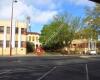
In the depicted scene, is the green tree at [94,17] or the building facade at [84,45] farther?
the building facade at [84,45]

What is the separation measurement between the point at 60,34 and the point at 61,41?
203cm

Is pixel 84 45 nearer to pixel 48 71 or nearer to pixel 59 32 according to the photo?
pixel 59 32

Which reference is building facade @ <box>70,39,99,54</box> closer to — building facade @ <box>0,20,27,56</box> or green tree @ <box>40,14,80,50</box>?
green tree @ <box>40,14,80,50</box>

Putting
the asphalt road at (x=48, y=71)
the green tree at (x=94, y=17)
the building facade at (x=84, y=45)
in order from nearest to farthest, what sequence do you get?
the asphalt road at (x=48, y=71) < the green tree at (x=94, y=17) < the building facade at (x=84, y=45)

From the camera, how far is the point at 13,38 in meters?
84.6

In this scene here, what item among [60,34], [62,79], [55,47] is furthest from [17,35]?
[62,79]

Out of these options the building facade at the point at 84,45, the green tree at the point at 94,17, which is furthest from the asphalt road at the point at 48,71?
the building facade at the point at 84,45

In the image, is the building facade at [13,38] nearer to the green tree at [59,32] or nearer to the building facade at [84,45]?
the green tree at [59,32]

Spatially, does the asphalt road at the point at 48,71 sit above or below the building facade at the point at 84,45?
below

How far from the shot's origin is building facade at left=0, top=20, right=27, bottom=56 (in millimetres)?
83688

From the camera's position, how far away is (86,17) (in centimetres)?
7462

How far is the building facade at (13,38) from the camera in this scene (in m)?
83.7

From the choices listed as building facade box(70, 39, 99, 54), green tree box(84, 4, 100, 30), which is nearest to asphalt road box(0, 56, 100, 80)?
green tree box(84, 4, 100, 30)

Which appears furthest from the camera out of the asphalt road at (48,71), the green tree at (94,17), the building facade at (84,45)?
the building facade at (84,45)
